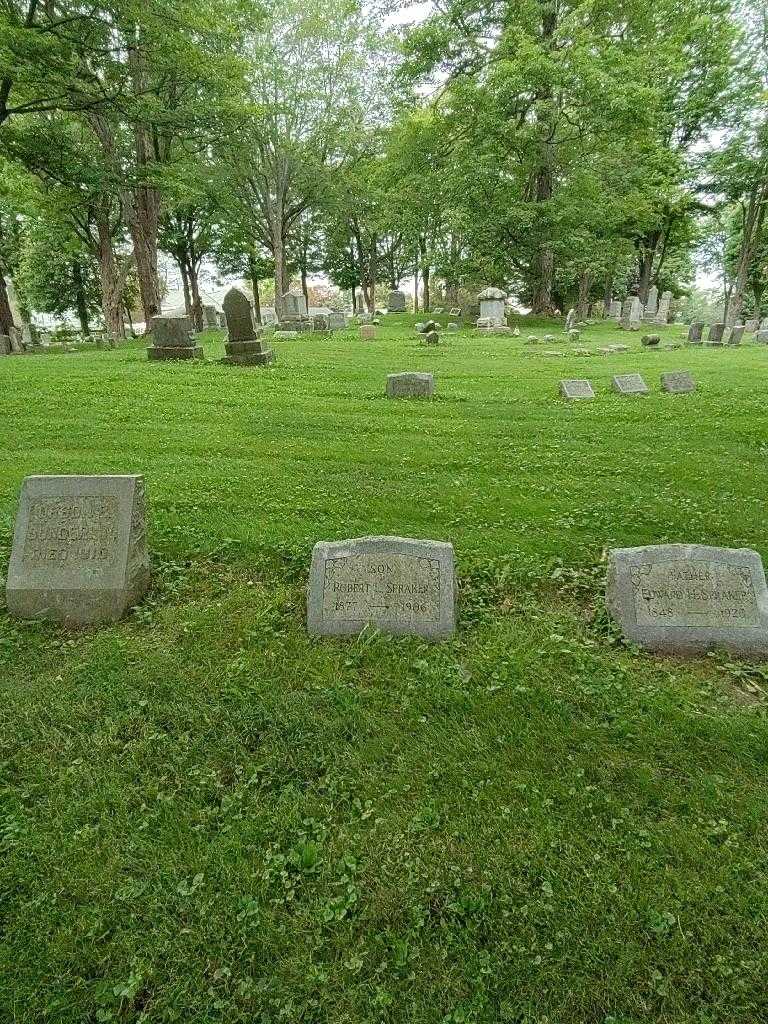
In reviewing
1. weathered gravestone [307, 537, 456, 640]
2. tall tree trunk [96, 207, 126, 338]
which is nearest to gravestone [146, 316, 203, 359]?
weathered gravestone [307, 537, 456, 640]

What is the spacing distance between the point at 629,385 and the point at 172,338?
10.7 metres

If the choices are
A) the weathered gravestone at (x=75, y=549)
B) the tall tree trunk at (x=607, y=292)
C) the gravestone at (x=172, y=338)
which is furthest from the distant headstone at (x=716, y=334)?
the weathered gravestone at (x=75, y=549)

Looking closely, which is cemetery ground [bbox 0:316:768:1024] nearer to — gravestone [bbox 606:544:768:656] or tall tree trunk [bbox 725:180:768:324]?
gravestone [bbox 606:544:768:656]

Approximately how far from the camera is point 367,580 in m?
3.88

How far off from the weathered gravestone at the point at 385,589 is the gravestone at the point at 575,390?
681 centimetres

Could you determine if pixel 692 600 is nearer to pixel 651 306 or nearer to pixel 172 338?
pixel 172 338

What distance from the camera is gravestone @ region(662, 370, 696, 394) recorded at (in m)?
9.98

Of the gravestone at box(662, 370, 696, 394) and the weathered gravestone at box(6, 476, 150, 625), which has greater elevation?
the gravestone at box(662, 370, 696, 394)

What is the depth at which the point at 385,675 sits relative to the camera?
346 cm

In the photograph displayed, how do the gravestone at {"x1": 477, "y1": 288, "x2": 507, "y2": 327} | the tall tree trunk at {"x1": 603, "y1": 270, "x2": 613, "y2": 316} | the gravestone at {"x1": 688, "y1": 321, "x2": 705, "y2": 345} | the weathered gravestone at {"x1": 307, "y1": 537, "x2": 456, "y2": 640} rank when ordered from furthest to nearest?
the tall tree trunk at {"x1": 603, "y1": 270, "x2": 613, "y2": 316}, the gravestone at {"x1": 477, "y1": 288, "x2": 507, "y2": 327}, the gravestone at {"x1": 688, "y1": 321, "x2": 705, "y2": 345}, the weathered gravestone at {"x1": 307, "y1": 537, "x2": 456, "y2": 640}

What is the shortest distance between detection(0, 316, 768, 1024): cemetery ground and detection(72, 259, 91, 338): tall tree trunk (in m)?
38.2

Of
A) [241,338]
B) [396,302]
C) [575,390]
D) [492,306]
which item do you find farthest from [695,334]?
[396,302]

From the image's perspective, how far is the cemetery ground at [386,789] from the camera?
2.00 m

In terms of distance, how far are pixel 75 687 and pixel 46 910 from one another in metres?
1.43
